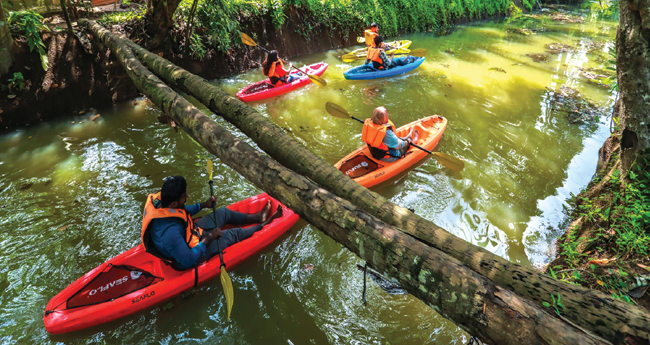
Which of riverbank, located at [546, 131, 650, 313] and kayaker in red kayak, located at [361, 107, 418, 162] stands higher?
kayaker in red kayak, located at [361, 107, 418, 162]

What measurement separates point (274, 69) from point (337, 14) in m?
5.56

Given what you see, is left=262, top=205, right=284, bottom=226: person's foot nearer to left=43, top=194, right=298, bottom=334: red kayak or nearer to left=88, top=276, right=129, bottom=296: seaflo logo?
left=43, top=194, right=298, bottom=334: red kayak

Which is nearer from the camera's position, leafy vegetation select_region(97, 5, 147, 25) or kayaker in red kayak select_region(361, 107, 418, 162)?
kayaker in red kayak select_region(361, 107, 418, 162)

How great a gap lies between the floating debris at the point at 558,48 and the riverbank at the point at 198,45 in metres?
5.78

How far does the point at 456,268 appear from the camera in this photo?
5.11 ft

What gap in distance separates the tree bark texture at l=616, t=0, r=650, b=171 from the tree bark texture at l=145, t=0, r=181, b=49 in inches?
288

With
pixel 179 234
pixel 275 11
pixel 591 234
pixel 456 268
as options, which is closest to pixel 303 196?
pixel 456 268

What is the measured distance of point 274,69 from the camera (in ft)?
26.1

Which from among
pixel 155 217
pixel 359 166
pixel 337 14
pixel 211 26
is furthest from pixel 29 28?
pixel 337 14

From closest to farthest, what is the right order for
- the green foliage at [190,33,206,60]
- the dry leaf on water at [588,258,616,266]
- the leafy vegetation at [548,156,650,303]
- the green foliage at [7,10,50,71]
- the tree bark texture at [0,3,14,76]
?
the leafy vegetation at [548,156,650,303], the dry leaf on water at [588,258,616,266], the tree bark texture at [0,3,14,76], the green foliage at [7,10,50,71], the green foliage at [190,33,206,60]

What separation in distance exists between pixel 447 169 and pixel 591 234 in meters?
2.44

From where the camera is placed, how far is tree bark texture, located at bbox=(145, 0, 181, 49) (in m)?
6.75

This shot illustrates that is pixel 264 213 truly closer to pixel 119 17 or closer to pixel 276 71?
pixel 276 71

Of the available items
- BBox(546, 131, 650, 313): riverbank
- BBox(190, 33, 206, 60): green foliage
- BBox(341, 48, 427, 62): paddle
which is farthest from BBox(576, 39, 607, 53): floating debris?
BBox(190, 33, 206, 60): green foliage
